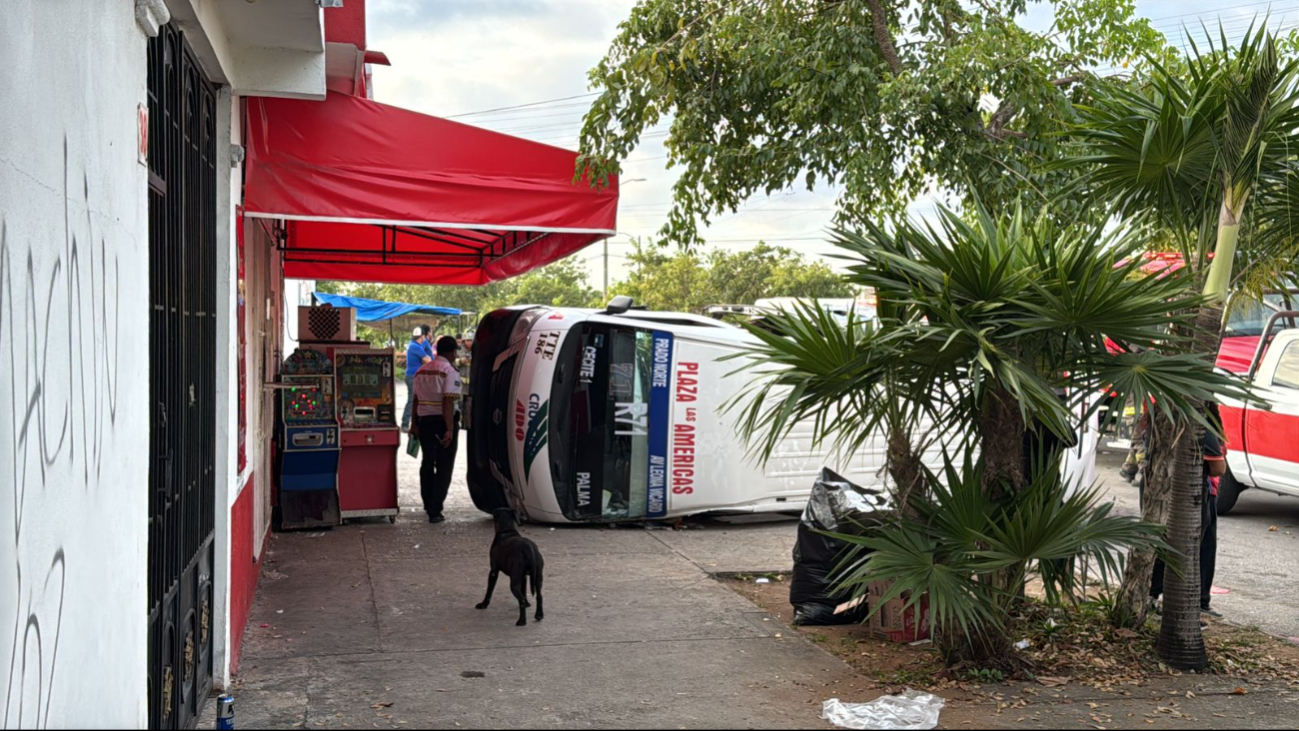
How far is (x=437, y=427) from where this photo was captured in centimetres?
1145

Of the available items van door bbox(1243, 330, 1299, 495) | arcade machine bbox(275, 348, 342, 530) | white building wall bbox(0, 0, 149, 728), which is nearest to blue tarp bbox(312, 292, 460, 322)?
arcade machine bbox(275, 348, 342, 530)

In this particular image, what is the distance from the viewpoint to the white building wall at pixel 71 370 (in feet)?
7.94

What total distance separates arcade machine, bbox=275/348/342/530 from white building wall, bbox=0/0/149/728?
694 centimetres

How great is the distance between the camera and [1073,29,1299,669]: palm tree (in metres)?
6.16

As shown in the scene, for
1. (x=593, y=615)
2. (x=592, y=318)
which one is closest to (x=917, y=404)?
(x=593, y=615)

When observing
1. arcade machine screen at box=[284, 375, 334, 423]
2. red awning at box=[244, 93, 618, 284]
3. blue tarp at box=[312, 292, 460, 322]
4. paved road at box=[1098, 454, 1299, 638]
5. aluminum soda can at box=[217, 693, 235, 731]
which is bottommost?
paved road at box=[1098, 454, 1299, 638]

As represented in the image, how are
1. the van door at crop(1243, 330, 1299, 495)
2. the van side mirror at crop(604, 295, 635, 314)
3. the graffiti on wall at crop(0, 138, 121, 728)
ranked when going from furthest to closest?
the van door at crop(1243, 330, 1299, 495) < the van side mirror at crop(604, 295, 635, 314) < the graffiti on wall at crop(0, 138, 121, 728)

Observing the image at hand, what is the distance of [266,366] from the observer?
9.48m

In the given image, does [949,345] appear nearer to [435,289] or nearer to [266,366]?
[266,366]

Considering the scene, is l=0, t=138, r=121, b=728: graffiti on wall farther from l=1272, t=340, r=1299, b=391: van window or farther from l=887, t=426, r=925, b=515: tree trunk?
l=1272, t=340, r=1299, b=391: van window

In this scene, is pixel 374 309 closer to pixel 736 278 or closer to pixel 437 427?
pixel 437 427

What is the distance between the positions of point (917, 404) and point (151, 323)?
3.66 metres

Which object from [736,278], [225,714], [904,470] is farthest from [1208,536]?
[736,278]

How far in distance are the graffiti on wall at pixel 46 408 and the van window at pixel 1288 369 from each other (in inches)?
473
